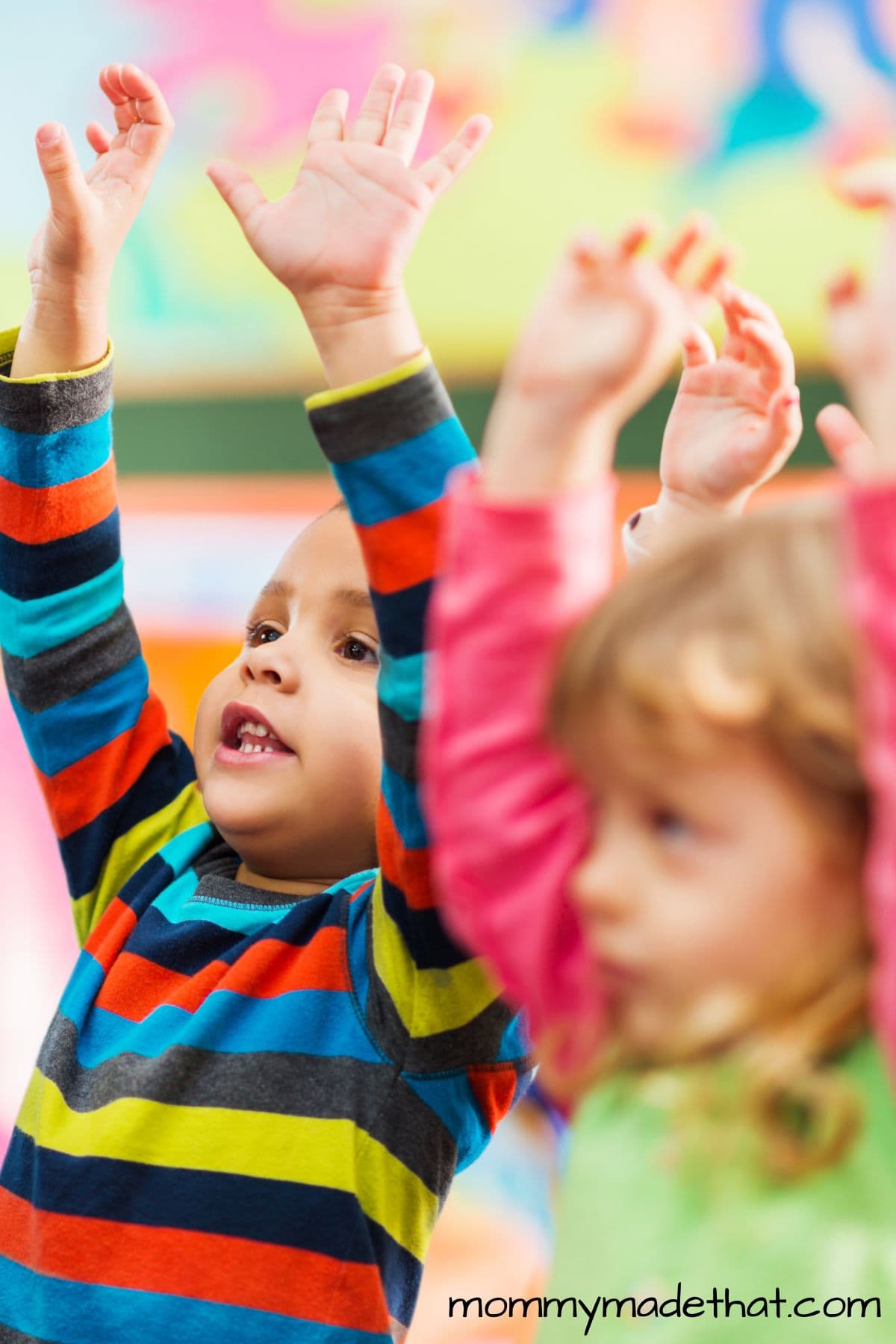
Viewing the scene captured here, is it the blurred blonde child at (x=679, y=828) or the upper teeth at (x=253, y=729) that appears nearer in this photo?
the blurred blonde child at (x=679, y=828)

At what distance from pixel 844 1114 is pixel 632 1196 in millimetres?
83

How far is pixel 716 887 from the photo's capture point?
468mm

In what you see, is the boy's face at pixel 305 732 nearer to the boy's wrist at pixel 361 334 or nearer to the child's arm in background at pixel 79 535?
the child's arm in background at pixel 79 535

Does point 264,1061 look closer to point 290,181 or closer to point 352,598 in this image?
point 352,598

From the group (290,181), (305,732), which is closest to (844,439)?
(305,732)

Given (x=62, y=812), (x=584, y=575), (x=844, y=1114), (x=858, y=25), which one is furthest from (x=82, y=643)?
(x=858, y=25)

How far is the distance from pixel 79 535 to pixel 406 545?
31 cm

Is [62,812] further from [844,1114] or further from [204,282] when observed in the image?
[204,282]

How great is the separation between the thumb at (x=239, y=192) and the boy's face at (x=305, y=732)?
224 millimetres

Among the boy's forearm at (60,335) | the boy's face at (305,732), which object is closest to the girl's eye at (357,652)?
the boy's face at (305,732)

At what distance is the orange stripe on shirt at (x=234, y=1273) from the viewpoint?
0.69 meters

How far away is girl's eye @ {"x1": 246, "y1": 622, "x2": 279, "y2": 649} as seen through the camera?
0.88 meters

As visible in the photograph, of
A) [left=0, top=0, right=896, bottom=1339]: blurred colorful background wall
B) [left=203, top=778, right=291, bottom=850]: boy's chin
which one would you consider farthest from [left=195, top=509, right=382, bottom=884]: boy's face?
[left=0, top=0, right=896, bottom=1339]: blurred colorful background wall

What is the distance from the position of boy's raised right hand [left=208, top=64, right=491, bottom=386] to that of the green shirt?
0.33 meters
